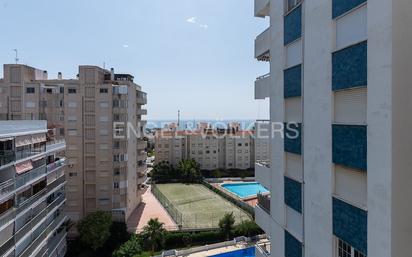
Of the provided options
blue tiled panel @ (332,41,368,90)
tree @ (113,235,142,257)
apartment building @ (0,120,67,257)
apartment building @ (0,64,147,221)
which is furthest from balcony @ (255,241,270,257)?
apartment building @ (0,64,147,221)

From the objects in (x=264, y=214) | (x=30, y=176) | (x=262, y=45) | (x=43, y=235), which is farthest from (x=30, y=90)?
(x=264, y=214)

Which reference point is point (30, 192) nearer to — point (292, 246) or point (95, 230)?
point (95, 230)

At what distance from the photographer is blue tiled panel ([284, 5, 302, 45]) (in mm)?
8859

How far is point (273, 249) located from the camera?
11.0m

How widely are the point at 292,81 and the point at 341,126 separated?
2.79 m

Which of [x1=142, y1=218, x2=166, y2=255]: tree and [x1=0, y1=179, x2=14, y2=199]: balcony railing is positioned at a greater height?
[x1=0, y1=179, x2=14, y2=199]: balcony railing

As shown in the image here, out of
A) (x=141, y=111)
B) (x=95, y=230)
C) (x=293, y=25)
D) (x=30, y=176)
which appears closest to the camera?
(x=293, y=25)

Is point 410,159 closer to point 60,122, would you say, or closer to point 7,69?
point 60,122

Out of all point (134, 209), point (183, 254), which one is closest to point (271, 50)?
point (183, 254)

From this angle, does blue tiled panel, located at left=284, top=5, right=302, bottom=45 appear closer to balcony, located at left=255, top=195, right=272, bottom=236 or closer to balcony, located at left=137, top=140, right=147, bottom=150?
balcony, located at left=255, top=195, right=272, bottom=236

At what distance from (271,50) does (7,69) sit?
95.3 ft

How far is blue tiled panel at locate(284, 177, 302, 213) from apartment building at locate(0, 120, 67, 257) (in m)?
13.3

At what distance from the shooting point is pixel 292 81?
30.4 feet

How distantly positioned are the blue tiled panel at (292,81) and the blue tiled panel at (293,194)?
267 centimetres
